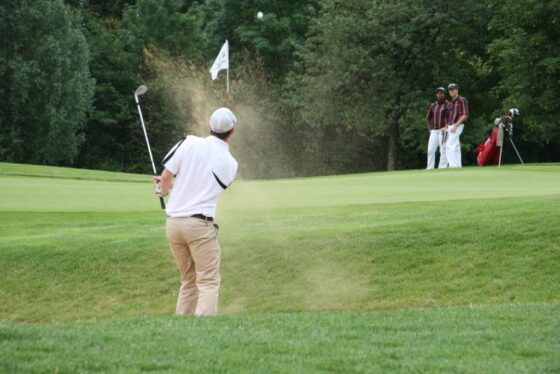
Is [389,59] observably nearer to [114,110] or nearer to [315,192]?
[114,110]

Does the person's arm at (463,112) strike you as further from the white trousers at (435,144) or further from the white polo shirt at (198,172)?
the white polo shirt at (198,172)

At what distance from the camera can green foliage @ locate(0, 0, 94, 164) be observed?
52.4 m

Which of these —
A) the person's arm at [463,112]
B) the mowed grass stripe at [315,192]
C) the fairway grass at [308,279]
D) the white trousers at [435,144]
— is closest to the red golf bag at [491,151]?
the white trousers at [435,144]

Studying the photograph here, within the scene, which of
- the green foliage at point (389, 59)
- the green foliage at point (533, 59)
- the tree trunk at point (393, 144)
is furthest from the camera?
the tree trunk at point (393, 144)

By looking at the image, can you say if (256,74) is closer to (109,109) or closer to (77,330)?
(109,109)

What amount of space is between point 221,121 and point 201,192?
2.06 feet

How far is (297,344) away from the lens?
689 centimetres

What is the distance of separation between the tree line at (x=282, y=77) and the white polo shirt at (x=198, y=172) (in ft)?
112

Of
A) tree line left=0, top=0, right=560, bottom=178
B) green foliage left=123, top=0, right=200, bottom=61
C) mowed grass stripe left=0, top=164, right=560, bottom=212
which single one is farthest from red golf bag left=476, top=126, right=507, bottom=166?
green foliage left=123, top=0, right=200, bottom=61

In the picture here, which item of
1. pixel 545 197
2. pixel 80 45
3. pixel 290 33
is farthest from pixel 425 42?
pixel 545 197

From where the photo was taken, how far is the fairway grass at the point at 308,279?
6.64 m

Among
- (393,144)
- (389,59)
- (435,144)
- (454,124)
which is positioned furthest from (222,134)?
(393,144)

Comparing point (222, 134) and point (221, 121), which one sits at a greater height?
point (221, 121)

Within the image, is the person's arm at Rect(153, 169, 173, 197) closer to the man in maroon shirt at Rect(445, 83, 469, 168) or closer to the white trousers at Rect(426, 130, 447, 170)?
the man in maroon shirt at Rect(445, 83, 469, 168)
